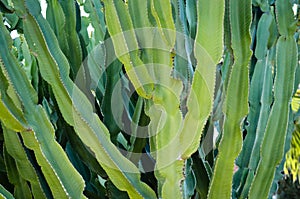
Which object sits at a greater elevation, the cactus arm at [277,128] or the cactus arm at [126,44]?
the cactus arm at [126,44]

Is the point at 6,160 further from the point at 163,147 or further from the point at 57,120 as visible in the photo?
the point at 163,147

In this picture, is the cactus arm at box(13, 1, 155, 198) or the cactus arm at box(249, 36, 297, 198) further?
the cactus arm at box(249, 36, 297, 198)

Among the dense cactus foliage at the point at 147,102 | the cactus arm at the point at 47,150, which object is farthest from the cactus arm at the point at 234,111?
the cactus arm at the point at 47,150

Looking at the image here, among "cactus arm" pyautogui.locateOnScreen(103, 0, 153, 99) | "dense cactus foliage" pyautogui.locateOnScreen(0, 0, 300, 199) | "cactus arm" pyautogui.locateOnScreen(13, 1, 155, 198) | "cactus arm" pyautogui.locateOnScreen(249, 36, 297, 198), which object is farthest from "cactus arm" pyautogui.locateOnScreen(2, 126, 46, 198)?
"cactus arm" pyautogui.locateOnScreen(249, 36, 297, 198)

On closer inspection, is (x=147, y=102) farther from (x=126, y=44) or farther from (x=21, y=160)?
(x=21, y=160)

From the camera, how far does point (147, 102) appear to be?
0.73 metres

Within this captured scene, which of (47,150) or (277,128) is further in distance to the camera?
(277,128)

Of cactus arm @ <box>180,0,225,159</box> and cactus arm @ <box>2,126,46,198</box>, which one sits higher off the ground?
cactus arm @ <box>180,0,225,159</box>

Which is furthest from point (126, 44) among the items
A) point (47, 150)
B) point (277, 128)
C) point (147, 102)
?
point (277, 128)

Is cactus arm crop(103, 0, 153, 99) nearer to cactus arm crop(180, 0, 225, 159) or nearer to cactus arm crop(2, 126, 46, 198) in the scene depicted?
cactus arm crop(180, 0, 225, 159)

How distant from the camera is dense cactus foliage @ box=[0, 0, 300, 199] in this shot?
67 centimetres

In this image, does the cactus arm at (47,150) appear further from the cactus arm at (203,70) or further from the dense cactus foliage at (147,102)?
the cactus arm at (203,70)

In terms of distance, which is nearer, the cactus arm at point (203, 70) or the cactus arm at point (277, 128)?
the cactus arm at point (203, 70)

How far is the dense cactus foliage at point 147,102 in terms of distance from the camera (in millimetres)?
673
